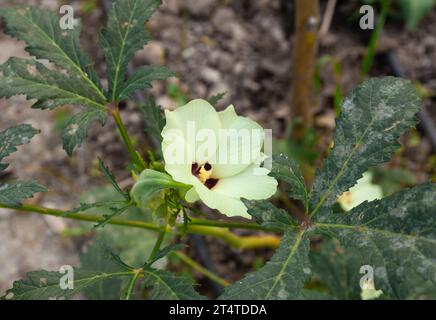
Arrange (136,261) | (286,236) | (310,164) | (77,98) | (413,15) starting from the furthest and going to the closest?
1. (413,15)
2. (310,164)
3. (136,261)
4. (77,98)
5. (286,236)

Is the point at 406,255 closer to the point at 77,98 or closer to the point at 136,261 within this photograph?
the point at 77,98

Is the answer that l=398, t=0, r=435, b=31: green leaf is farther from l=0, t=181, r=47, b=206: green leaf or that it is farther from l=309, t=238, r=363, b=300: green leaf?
l=0, t=181, r=47, b=206: green leaf

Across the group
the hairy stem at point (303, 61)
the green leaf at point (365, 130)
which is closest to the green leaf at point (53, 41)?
the green leaf at point (365, 130)

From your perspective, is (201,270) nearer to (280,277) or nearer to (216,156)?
(216,156)

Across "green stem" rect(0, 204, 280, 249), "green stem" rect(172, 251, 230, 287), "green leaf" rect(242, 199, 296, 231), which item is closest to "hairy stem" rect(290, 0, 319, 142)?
"green stem" rect(0, 204, 280, 249)

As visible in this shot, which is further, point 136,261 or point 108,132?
point 108,132

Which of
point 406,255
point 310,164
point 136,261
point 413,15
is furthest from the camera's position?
point 413,15

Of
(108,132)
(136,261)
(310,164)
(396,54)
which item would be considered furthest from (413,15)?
(136,261)
